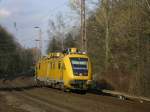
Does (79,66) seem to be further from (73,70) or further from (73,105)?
(73,105)

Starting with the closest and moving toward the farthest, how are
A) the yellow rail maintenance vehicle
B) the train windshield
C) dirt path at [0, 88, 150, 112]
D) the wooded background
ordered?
dirt path at [0, 88, 150, 112]
the yellow rail maintenance vehicle
the train windshield
the wooded background

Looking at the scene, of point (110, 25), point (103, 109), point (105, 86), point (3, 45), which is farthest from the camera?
point (3, 45)

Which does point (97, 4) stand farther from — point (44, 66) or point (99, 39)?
point (44, 66)

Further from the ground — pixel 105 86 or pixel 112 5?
pixel 112 5

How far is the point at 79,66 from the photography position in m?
35.8

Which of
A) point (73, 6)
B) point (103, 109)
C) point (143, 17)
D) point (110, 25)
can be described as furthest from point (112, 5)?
point (103, 109)

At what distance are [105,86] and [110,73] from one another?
1.46m

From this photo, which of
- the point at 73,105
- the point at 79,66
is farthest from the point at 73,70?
the point at 73,105

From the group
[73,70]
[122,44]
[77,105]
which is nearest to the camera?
[77,105]

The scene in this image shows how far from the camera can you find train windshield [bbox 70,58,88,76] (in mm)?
35375

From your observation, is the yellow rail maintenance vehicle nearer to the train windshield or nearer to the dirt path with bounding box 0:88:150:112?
the train windshield

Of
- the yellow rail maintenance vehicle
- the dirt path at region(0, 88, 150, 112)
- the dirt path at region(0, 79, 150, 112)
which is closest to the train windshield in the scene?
the yellow rail maintenance vehicle

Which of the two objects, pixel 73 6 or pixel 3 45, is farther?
pixel 3 45

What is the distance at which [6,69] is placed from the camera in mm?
137875
